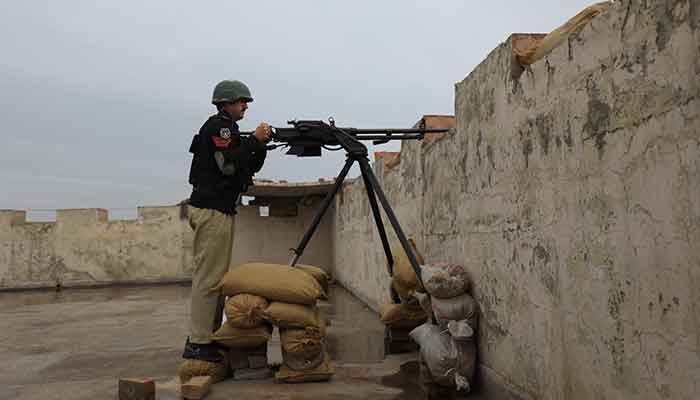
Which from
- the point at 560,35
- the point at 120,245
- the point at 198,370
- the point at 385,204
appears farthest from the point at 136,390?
the point at 120,245

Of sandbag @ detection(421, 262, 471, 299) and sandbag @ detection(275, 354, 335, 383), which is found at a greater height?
sandbag @ detection(421, 262, 471, 299)

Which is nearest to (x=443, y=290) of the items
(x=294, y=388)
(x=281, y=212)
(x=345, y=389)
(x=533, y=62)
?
(x=345, y=389)

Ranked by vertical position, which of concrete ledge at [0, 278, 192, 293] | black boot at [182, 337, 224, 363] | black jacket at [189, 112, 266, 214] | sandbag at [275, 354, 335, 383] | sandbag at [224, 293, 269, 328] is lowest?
concrete ledge at [0, 278, 192, 293]

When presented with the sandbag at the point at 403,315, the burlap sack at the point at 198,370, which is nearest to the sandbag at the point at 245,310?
the burlap sack at the point at 198,370

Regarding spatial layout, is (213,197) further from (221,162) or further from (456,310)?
(456,310)

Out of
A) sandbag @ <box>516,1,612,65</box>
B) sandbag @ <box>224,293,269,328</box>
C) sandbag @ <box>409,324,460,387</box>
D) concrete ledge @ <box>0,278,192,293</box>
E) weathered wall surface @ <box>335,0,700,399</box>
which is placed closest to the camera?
weathered wall surface @ <box>335,0,700,399</box>

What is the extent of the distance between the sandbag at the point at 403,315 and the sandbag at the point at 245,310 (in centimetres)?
116

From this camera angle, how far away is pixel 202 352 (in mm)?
3346

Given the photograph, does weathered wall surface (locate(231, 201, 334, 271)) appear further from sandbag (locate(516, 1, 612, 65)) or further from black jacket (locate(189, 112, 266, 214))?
sandbag (locate(516, 1, 612, 65))

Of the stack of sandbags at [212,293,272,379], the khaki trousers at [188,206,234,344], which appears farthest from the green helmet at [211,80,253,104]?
the stack of sandbags at [212,293,272,379]

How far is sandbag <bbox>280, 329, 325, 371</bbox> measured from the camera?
3287 millimetres

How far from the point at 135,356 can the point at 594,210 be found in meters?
3.83

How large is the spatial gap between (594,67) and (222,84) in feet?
8.02

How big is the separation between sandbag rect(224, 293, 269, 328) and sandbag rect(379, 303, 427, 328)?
1.16m
